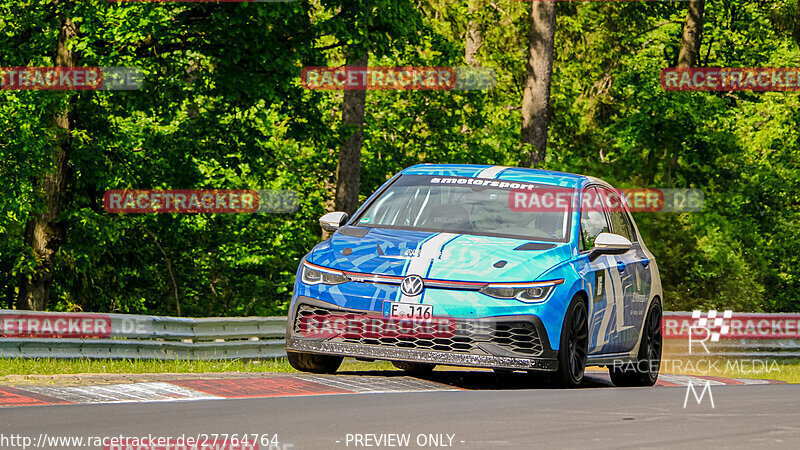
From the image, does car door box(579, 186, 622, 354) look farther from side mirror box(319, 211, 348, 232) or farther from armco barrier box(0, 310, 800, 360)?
Result: armco barrier box(0, 310, 800, 360)

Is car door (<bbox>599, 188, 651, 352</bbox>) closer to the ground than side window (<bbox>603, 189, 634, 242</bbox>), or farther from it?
closer to the ground

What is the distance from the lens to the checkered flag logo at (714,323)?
2261 centimetres

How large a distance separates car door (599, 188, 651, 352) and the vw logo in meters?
2.30

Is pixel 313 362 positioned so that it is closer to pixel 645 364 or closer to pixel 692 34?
pixel 645 364

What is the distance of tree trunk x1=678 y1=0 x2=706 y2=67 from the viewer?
3819 centimetres

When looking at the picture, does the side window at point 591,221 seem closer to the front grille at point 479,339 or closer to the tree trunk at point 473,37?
the front grille at point 479,339

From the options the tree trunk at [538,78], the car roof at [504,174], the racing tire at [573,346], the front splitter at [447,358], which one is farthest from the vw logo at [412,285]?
the tree trunk at [538,78]

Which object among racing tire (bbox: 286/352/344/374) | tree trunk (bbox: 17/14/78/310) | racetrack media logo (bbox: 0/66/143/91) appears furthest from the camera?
tree trunk (bbox: 17/14/78/310)

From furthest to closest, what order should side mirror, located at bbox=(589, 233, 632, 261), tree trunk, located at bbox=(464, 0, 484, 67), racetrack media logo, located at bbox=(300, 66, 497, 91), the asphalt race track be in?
tree trunk, located at bbox=(464, 0, 484, 67) → racetrack media logo, located at bbox=(300, 66, 497, 91) → side mirror, located at bbox=(589, 233, 632, 261) → the asphalt race track

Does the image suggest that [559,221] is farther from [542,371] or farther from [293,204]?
[293,204]

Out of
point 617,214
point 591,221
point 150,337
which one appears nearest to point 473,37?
point 150,337

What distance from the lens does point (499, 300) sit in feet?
34.5

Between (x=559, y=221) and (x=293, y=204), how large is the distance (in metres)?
24.6

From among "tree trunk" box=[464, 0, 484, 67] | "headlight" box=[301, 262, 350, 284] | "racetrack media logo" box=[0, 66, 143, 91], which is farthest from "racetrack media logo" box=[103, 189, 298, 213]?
"headlight" box=[301, 262, 350, 284]
